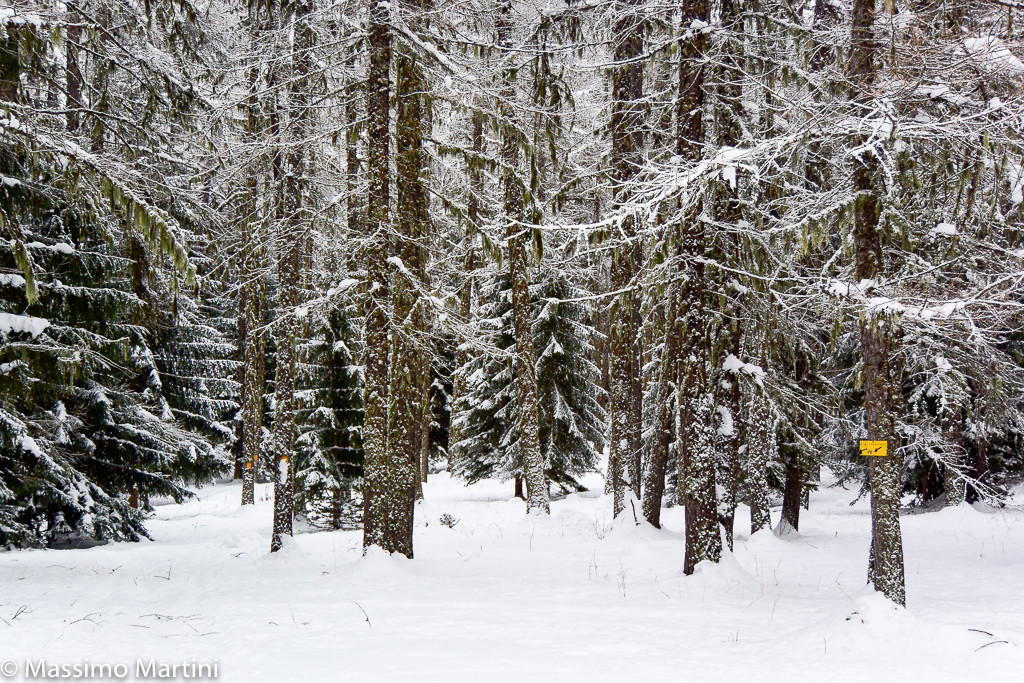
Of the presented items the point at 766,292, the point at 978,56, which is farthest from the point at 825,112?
the point at 766,292

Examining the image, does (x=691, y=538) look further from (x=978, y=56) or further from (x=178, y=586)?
(x=178, y=586)

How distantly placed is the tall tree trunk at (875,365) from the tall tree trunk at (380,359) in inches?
258

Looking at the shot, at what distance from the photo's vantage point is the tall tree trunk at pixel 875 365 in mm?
7441

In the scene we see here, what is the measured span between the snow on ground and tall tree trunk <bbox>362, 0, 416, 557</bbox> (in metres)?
0.59

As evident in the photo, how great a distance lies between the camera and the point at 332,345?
16.8 m

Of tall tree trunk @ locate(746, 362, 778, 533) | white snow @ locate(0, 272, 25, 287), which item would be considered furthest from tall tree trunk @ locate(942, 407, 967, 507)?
white snow @ locate(0, 272, 25, 287)

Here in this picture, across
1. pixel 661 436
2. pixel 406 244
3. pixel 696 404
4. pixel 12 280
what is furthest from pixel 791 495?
pixel 12 280

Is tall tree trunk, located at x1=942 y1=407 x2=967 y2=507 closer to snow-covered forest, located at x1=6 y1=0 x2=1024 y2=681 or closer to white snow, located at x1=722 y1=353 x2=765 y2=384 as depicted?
snow-covered forest, located at x1=6 y1=0 x2=1024 y2=681

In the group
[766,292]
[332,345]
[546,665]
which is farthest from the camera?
[332,345]

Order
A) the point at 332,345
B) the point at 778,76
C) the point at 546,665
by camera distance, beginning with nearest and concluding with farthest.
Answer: the point at 546,665, the point at 778,76, the point at 332,345

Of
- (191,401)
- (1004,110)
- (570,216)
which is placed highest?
(570,216)

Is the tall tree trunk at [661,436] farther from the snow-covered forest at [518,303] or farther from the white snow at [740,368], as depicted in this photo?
the white snow at [740,368]

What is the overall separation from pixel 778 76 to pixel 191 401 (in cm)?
1576

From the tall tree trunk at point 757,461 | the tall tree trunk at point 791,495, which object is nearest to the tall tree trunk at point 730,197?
the tall tree trunk at point 757,461
